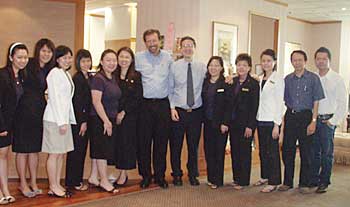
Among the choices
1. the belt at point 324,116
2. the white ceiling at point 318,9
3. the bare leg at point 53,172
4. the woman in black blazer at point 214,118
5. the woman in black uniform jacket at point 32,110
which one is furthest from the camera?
the white ceiling at point 318,9

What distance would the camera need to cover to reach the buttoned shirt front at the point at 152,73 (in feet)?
14.8

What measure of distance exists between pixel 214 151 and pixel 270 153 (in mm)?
628

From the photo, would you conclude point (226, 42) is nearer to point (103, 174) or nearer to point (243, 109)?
point (243, 109)

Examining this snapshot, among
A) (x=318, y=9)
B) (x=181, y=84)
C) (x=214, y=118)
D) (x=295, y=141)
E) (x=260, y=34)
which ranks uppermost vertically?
(x=318, y=9)

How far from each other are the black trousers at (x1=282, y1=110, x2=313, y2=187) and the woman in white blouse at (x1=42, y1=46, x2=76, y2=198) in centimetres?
236

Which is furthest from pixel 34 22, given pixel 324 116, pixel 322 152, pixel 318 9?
pixel 318 9

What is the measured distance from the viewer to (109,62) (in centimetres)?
424

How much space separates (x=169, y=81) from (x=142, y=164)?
97 cm

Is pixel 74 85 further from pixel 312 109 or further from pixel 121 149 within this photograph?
pixel 312 109

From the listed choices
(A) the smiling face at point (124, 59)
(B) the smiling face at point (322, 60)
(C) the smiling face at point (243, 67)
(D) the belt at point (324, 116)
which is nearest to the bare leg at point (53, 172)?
(A) the smiling face at point (124, 59)

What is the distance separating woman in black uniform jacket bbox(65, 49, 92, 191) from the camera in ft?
13.7

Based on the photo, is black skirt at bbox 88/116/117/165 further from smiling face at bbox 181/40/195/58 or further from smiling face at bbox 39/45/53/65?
smiling face at bbox 181/40/195/58

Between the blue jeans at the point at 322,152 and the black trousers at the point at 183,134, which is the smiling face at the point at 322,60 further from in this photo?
the black trousers at the point at 183,134

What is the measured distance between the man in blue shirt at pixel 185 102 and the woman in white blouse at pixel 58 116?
1.16m
